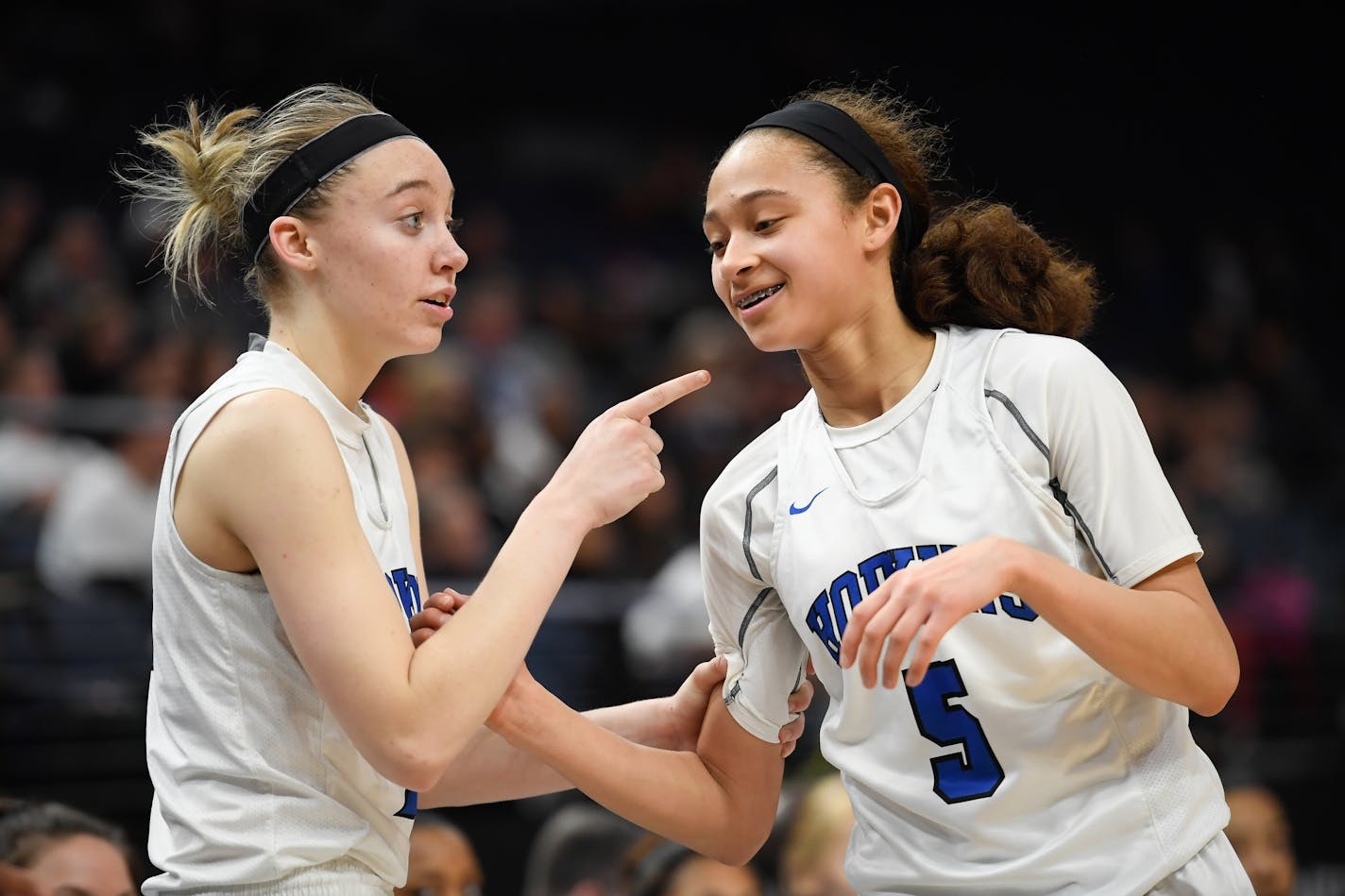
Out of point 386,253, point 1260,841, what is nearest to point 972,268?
point 386,253

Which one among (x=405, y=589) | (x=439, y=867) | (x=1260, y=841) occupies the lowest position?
(x=1260, y=841)

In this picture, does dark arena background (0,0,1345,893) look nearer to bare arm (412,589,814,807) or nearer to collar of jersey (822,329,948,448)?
bare arm (412,589,814,807)

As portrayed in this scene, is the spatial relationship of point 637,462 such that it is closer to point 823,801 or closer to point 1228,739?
point 823,801

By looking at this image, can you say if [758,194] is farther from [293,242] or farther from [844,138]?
[293,242]

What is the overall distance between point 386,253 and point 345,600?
604 mm

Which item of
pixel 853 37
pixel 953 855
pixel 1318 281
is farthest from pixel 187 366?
pixel 1318 281

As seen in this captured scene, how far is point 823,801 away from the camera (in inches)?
Answer: 155

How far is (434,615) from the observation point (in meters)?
2.31

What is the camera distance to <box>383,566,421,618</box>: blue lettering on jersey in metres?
2.39

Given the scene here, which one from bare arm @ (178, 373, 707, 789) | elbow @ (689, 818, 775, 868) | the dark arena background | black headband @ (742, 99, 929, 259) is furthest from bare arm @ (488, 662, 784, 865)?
the dark arena background

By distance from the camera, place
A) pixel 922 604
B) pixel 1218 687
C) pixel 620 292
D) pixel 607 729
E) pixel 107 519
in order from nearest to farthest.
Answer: pixel 922 604 < pixel 1218 687 < pixel 607 729 < pixel 107 519 < pixel 620 292

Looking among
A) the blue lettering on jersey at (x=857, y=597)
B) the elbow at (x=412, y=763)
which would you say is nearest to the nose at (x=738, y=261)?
the blue lettering on jersey at (x=857, y=597)

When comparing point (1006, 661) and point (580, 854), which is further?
point (580, 854)

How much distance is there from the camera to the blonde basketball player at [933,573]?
2242 mm
